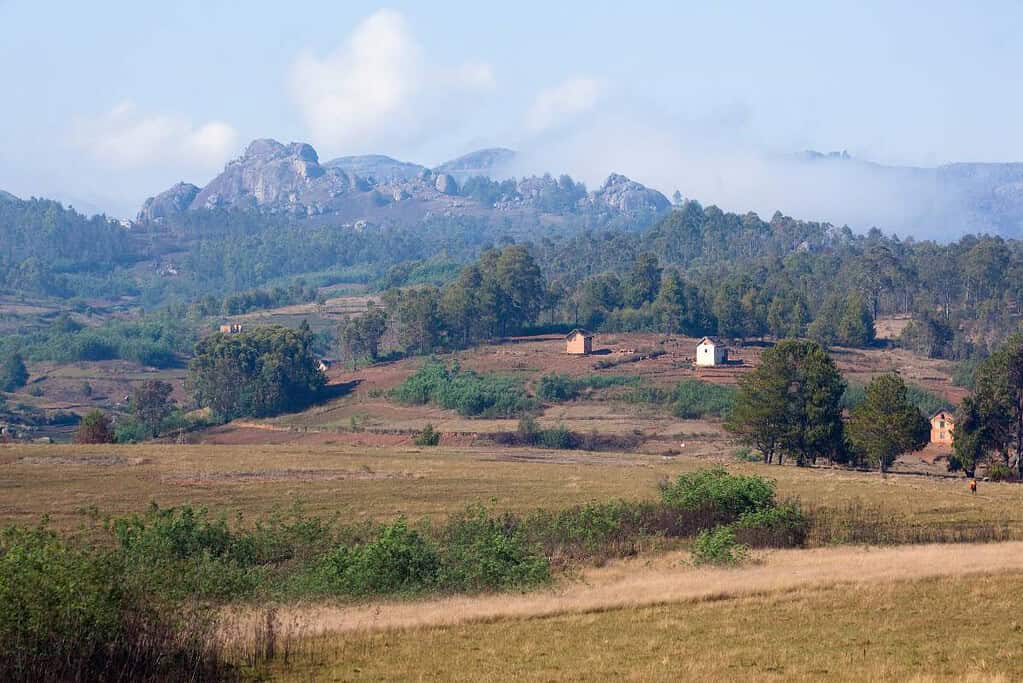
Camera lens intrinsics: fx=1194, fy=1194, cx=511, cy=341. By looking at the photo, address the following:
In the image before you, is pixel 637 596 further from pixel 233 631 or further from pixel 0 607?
pixel 0 607

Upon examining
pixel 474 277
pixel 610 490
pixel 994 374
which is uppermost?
pixel 474 277

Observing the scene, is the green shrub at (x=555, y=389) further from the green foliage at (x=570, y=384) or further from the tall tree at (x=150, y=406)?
the tall tree at (x=150, y=406)

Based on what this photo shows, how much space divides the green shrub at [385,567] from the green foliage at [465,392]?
268 ft

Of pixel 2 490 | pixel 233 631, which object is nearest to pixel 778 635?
pixel 233 631

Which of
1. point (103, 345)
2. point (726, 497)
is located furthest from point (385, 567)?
point (103, 345)

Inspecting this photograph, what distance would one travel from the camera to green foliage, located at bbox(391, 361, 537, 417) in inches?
4633

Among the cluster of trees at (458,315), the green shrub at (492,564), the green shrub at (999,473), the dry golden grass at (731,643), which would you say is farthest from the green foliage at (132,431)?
the dry golden grass at (731,643)

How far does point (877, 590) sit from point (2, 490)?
39374mm

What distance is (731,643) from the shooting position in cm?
2570

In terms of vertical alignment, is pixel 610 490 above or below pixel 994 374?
below

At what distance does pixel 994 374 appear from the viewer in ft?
262

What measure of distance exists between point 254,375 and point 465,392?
24.2m

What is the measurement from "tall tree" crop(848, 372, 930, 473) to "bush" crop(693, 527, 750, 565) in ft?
128

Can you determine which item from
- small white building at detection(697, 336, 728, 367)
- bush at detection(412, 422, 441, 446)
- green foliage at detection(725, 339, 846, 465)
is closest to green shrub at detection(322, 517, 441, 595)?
green foliage at detection(725, 339, 846, 465)
